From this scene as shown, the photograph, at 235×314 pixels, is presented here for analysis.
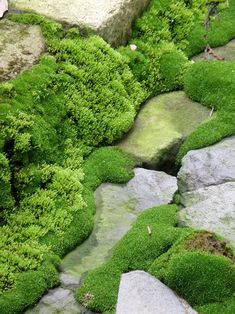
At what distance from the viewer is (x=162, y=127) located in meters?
9.04

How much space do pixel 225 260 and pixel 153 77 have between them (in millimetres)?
4437

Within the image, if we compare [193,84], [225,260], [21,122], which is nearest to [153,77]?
[193,84]

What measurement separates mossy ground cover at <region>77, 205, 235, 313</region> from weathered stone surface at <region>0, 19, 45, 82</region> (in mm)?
2873

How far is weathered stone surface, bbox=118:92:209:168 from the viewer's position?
28.3ft

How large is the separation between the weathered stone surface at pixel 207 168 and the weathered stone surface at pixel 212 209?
0.20m

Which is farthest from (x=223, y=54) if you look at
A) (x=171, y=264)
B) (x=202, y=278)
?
(x=202, y=278)

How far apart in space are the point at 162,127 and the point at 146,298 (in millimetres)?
3625

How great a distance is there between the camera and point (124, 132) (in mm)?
8906

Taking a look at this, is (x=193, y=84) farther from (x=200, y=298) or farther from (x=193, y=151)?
(x=200, y=298)

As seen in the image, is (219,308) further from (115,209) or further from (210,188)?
(115,209)

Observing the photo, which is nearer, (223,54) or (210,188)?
(210,188)

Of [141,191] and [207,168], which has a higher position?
[207,168]

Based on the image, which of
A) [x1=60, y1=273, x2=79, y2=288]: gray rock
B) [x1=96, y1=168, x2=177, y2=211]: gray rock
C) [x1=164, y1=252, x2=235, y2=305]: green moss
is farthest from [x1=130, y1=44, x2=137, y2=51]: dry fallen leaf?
[x1=164, y1=252, x2=235, y2=305]: green moss

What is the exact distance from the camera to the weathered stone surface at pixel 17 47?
8.39m
